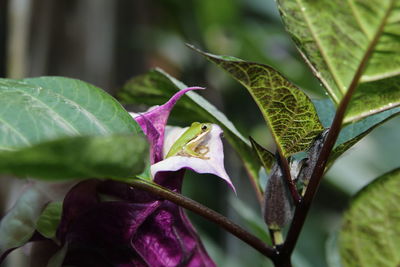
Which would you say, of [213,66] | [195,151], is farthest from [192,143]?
[213,66]

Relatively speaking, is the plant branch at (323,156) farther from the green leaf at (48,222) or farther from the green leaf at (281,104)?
the green leaf at (48,222)

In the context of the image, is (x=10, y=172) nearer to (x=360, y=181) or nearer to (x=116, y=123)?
(x=116, y=123)

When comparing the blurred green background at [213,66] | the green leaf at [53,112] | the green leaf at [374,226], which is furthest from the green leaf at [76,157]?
the blurred green background at [213,66]

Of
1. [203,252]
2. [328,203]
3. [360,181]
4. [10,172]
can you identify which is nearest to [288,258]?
[203,252]

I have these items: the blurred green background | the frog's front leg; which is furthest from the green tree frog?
the blurred green background

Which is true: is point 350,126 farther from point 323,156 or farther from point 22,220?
point 22,220
